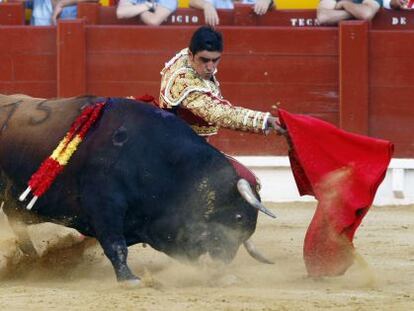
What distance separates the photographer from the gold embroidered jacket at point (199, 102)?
608 cm

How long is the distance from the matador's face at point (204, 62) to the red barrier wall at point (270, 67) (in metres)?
3.18

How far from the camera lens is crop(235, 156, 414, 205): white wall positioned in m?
9.21

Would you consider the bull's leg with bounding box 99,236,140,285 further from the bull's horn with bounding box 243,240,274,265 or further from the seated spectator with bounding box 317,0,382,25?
the seated spectator with bounding box 317,0,382,25

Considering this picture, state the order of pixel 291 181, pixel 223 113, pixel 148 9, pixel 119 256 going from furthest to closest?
pixel 148 9 < pixel 291 181 < pixel 223 113 < pixel 119 256

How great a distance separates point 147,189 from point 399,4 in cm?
385

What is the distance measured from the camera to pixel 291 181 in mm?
9328

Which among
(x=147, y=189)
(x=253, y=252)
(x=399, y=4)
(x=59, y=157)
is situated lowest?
(x=253, y=252)

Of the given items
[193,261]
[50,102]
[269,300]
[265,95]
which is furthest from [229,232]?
[265,95]

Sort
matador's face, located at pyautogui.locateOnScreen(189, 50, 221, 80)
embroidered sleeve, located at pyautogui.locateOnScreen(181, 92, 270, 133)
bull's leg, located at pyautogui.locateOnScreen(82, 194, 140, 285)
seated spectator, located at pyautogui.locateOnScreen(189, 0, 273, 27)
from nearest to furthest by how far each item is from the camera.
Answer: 1. bull's leg, located at pyautogui.locateOnScreen(82, 194, 140, 285)
2. embroidered sleeve, located at pyautogui.locateOnScreen(181, 92, 270, 133)
3. matador's face, located at pyautogui.locateOnScreen(189, 50, 221, 80)
4. seated spectator, located at pyautogui.locateOnScreen(189, 0, 273, 27)

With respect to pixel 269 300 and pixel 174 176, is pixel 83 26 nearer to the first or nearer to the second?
pixel 174 176

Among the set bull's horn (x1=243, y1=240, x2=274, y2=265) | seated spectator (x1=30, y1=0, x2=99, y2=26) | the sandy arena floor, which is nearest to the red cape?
the sandy arena floor

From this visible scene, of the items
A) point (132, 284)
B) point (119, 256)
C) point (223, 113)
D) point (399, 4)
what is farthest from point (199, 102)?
point (399, 4)

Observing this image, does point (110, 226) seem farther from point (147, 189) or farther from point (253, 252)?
point (253, 252)

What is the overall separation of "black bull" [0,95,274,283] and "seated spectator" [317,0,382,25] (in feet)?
11.2
